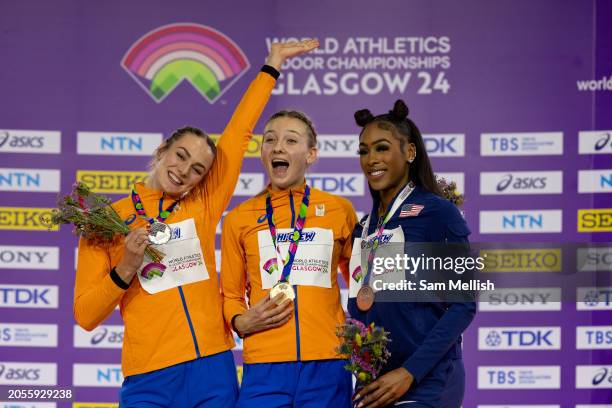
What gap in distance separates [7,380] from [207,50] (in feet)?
9.22

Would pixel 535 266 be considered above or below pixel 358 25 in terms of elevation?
below

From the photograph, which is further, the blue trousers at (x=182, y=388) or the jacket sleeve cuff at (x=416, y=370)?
the blue trousers at (x=182, y=388)

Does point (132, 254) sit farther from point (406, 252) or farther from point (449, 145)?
point (449, 145)

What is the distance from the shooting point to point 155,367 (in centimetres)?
297

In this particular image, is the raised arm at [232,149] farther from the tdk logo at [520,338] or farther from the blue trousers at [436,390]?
the tdk logo at [520,338]

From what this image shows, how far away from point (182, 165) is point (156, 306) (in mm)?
633

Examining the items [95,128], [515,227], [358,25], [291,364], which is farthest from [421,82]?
[291,364]

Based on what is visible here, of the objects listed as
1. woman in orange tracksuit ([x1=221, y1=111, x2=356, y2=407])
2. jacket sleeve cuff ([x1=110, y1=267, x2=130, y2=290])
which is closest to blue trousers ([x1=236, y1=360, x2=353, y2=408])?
woman in orange tracksuit ([x1=221, y1=111, x2=356, y2=407])

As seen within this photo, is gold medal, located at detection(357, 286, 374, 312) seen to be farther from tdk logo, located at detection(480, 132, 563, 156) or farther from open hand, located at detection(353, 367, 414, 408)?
tdk logo, located at detection(480, 132, 563, 156)

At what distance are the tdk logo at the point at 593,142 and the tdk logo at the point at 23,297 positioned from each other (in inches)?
159

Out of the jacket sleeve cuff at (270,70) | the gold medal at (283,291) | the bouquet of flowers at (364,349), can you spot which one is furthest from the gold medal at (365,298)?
the jacket sleeve cuff at (270,70)

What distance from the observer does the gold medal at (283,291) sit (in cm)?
292

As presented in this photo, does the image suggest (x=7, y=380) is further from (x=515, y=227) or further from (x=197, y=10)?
(x=515, y=227)

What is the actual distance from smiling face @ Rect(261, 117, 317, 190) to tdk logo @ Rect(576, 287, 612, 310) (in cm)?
283
